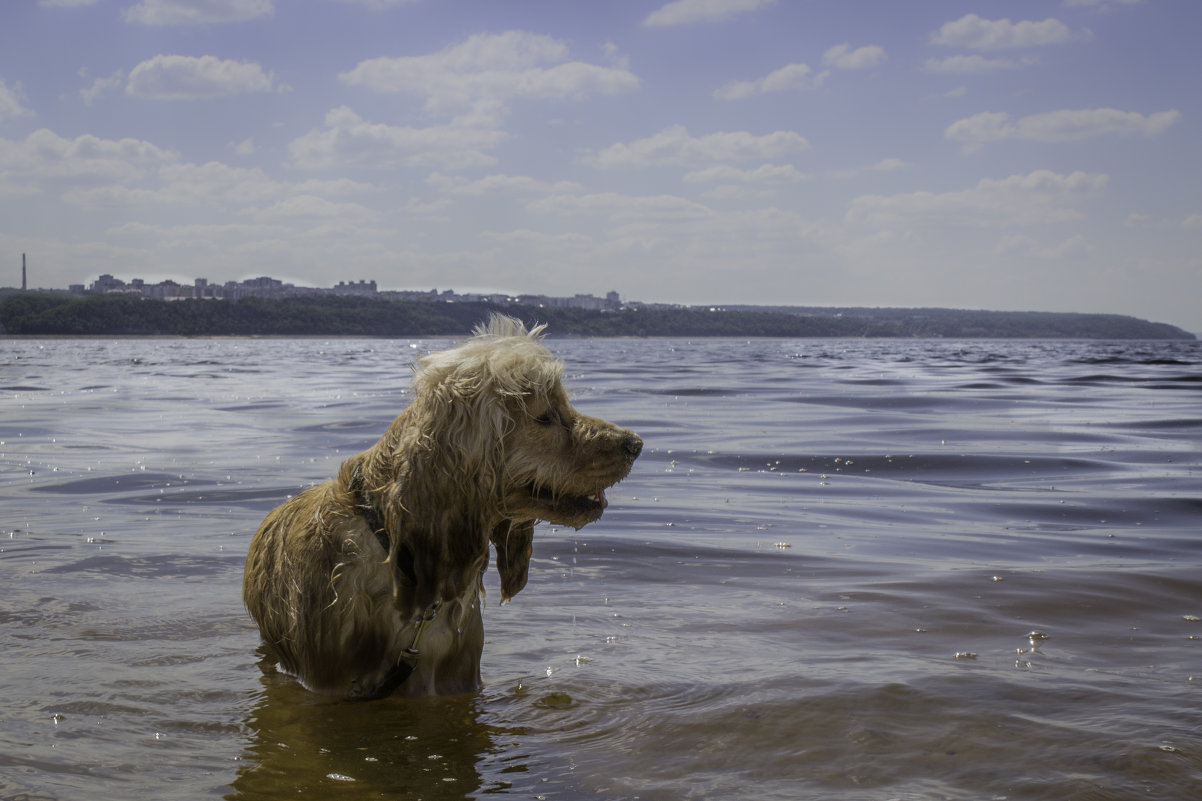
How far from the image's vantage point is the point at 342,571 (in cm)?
460

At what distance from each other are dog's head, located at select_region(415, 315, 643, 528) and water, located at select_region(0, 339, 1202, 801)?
0.75 m

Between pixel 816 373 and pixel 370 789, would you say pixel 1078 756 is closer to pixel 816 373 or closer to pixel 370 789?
pixel 370 789

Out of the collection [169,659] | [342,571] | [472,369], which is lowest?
[169,659]

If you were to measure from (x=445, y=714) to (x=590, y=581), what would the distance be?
3004 mm

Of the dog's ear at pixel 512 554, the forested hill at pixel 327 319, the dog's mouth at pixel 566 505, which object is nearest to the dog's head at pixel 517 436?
the dog's mouth at pixel 566 505

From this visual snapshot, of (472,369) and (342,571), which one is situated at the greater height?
(472,369)

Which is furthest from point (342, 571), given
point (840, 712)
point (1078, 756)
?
point (1078, 756)

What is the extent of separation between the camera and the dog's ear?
504cm

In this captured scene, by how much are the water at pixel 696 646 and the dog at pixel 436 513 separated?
276 mm

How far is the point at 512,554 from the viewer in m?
5.08

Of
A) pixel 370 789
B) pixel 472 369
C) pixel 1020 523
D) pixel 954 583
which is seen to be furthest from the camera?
pixel 1020 523

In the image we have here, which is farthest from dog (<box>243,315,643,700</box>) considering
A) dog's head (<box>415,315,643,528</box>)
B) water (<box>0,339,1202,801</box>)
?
water (<box>0,339,1202,801</box>)

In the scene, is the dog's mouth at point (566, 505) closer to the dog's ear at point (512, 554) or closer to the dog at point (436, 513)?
the dog at point (436, 513)

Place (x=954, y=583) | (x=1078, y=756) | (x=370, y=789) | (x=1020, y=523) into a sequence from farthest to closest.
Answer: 1. (x=1020, y=523)
2. (x=954, y=583)
3. (x=1078, y=756)
4. (x=370, y=789)
